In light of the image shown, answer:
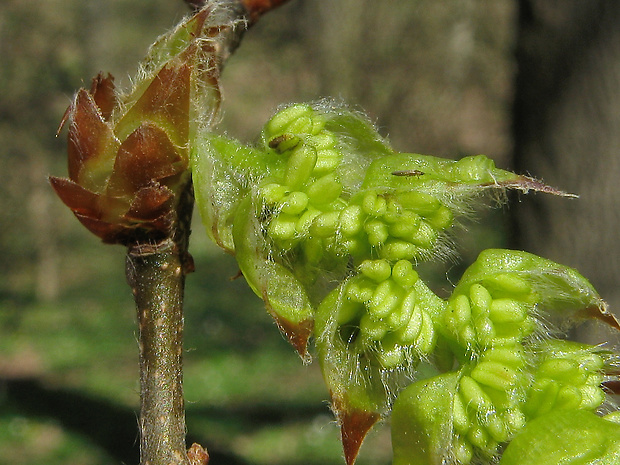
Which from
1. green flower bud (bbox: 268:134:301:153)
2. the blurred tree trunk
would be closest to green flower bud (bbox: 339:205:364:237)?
green flower bud (bbox: 268:134:301:153)

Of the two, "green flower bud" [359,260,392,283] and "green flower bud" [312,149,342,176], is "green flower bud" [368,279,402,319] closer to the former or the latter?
"green flower bud" [359,260,392,283]

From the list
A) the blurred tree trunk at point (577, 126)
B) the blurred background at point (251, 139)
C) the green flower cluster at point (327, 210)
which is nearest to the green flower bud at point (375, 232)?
the green flower cluster at point (327, 210)

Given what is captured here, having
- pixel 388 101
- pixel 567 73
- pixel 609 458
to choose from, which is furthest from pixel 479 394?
pixel 388 101

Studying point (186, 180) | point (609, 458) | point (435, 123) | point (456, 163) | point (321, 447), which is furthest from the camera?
point (435, 123)

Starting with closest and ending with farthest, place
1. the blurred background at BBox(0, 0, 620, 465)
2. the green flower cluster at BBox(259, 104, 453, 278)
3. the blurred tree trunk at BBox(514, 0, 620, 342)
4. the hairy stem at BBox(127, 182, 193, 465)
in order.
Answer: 1. the green flower cluster at BBox(259, 104, 453, 278)
2. the hairy stem at BBox(127, 182, 193, 465)
3. the blurred tree trunk at BBox(514, 0, 620, 342)
4. the blurred background at BBox(0, 0, 620, 465)

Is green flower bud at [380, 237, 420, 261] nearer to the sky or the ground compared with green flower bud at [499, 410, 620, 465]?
nearer to the sky

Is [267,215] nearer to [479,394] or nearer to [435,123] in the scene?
[479,394]

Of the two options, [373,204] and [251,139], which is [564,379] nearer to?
[373,204]
